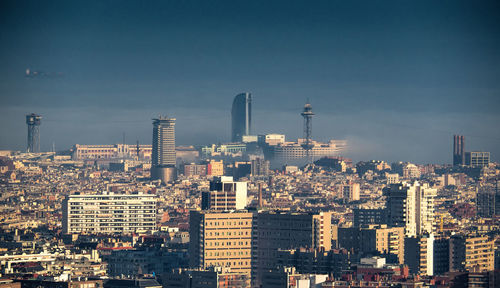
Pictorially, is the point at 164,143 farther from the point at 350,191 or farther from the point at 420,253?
the point at 420,253

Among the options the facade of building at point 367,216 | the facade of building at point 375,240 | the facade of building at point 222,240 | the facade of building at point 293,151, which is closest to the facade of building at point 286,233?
the facade of building at point 222,240

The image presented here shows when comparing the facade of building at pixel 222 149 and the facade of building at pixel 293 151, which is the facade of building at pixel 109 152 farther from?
the facade of building at pixel 293 151

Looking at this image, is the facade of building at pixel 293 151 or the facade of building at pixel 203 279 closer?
the facade of building at pixel 203 279

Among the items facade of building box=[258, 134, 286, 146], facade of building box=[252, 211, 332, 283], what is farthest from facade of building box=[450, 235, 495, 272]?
facade of building box=[258, 134, 286, 146]

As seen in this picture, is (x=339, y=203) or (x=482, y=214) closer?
(x=482, y=214)

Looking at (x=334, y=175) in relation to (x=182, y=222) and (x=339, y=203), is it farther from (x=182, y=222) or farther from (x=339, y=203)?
(x=182, y=222)

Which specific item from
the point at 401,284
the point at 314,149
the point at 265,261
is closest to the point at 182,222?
the point at 265,261
